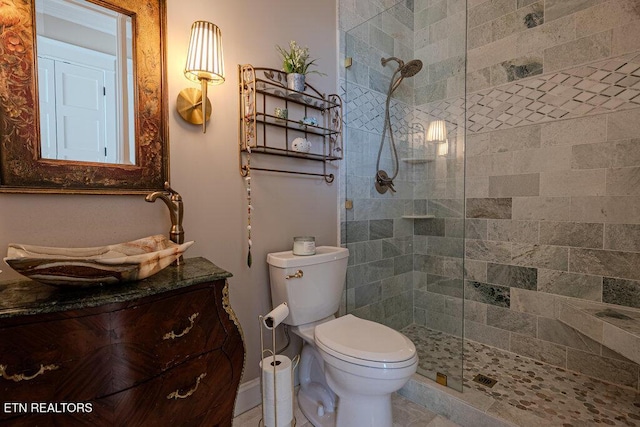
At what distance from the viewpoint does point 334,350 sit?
4.36ft

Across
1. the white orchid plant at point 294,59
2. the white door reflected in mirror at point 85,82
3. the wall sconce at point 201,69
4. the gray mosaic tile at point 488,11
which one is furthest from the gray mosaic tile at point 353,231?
the gray mosaic tile at point 488,11

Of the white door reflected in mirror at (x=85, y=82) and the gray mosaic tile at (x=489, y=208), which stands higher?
the white door reflected in mirror at (x=85, y=82)

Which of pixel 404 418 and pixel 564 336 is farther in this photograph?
pixel 564 336

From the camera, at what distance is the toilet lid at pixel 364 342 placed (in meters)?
1.25

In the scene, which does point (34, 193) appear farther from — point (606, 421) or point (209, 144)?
point (606, 421)

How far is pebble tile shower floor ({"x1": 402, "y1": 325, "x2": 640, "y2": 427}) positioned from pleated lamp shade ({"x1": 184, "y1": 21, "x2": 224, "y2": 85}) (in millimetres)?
1908

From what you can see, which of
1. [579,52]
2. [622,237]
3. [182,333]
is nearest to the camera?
[182,333]

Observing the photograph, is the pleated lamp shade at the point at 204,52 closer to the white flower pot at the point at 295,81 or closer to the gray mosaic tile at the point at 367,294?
the white flower pot at the point at 295,81

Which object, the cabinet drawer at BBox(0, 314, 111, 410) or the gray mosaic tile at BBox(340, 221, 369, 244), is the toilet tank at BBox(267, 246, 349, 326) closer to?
the gray mosaic tile at BBox(340, 221, 369, 244)

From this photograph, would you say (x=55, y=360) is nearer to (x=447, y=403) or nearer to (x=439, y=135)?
(x=447, y=403)

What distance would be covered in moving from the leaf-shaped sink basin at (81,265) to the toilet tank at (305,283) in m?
0.58

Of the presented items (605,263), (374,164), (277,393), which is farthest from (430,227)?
(277,393)

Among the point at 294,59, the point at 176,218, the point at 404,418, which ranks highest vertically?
the point at 294,59

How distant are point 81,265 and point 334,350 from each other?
0.97 metres
